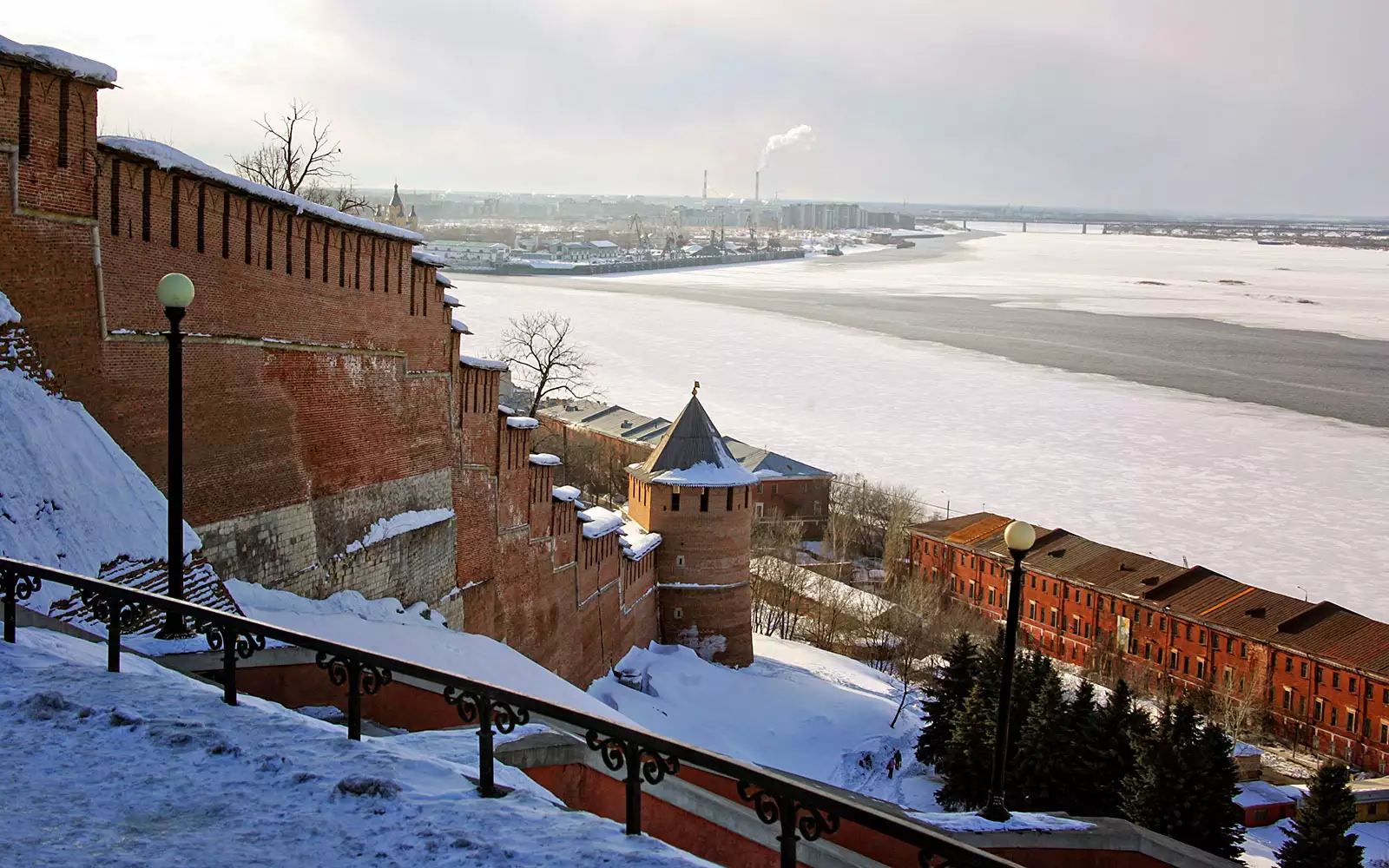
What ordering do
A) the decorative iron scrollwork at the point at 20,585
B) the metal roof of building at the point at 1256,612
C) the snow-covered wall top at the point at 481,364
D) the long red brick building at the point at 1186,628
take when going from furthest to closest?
1. the metal roof of building at the point at 1256,612
2. the long red brick building at the point at 1186,628
3. the snow-covered wall top at the point at 481,364
4. the decorative iron scrollwork at the point at 20,585

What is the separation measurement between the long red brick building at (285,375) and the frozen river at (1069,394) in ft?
69.1

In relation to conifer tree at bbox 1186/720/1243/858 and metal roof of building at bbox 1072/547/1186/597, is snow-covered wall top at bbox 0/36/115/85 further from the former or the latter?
metal roof of building at bbox 1072/547/1186/597

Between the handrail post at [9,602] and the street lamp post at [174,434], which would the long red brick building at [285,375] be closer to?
the street lamp post at [174,434]

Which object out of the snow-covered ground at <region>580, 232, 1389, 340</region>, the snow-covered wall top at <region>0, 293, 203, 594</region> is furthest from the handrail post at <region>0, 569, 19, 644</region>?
the snow-covered ground at <region>580, 232, 1389, 340</region>

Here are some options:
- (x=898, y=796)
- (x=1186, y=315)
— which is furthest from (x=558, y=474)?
(x=1186, y=315)

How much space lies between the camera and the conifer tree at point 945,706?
17109 mm

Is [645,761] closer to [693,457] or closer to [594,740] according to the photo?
[594,740]

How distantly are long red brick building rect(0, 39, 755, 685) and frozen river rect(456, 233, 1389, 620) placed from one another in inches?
829

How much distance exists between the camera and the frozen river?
107ft

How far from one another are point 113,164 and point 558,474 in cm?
2968

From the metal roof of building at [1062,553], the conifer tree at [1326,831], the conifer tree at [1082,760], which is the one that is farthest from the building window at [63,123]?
the metal roof of building at [1062,553]

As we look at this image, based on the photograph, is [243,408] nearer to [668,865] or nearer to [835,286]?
[668,865]

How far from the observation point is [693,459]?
20609 mm

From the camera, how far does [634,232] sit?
615 feet
